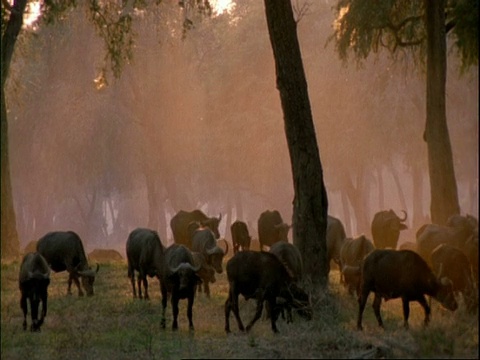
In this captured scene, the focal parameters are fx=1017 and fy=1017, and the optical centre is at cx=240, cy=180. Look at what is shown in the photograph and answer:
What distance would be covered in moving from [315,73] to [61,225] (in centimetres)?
4128

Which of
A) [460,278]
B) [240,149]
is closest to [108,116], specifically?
[240,149]

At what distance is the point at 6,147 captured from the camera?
69.6 feet

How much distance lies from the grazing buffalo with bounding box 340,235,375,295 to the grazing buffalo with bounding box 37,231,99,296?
5765 mm

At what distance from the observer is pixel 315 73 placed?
6169 cm

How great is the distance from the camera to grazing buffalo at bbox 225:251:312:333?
57.7ft

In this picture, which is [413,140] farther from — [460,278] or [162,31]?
[460,278]

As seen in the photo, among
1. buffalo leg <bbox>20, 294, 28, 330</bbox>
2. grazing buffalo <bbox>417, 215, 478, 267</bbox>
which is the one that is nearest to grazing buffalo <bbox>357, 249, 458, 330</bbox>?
grazing buffalo <bbox>417, 215, 478, 267</bbox>

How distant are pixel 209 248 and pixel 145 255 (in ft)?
10.6

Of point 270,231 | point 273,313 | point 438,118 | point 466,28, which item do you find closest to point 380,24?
point 438,118

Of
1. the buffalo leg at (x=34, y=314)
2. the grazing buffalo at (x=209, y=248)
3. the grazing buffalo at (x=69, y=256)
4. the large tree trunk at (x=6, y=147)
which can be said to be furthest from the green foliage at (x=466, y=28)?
the grazing buffalo at (x=69, y=256)

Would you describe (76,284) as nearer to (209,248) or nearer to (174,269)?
(209,248)

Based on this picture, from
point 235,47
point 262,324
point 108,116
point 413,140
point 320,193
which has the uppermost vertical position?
point 235,47

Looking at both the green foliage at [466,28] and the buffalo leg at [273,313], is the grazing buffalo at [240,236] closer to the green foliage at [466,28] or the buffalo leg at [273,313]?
the green foliage at [466,28]

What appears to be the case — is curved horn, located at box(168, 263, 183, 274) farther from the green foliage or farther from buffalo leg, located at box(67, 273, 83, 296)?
the green foliage
